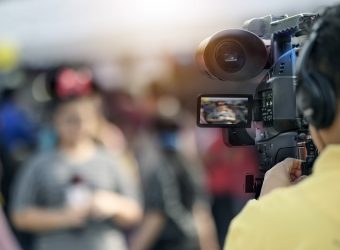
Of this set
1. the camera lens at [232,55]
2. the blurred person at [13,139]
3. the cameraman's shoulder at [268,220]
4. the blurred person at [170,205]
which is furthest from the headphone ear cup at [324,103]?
the blurred person at [13,139]

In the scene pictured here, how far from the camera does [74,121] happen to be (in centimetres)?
621

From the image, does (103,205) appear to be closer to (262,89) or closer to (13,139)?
(13,139)

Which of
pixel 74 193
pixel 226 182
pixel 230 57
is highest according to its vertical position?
pixel 230 57

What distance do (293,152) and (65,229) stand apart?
11.0 feet

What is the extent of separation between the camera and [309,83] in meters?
2.17

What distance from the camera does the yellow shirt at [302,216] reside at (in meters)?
2.02

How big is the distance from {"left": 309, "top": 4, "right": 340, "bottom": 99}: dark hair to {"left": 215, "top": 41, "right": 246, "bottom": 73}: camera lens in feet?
2.48

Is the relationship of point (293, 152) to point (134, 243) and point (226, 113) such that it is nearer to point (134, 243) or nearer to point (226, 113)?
point (226, 113)

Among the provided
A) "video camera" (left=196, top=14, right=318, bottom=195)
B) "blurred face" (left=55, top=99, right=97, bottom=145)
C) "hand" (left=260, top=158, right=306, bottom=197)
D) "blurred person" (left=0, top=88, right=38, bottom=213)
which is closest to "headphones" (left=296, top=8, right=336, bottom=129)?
"hand" (left=260, top=158, right=306, bottom=197)

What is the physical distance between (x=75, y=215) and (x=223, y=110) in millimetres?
3074

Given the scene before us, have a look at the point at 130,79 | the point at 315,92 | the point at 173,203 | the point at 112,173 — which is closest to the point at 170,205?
the point at 173,203

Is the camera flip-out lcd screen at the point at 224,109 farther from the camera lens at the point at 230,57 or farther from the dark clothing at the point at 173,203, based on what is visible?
the dark clothing at the point at 173,203

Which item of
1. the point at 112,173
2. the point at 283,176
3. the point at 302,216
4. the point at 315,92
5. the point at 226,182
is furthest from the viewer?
A: the point at 226,182

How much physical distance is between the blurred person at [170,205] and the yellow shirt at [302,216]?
14.8 feet
